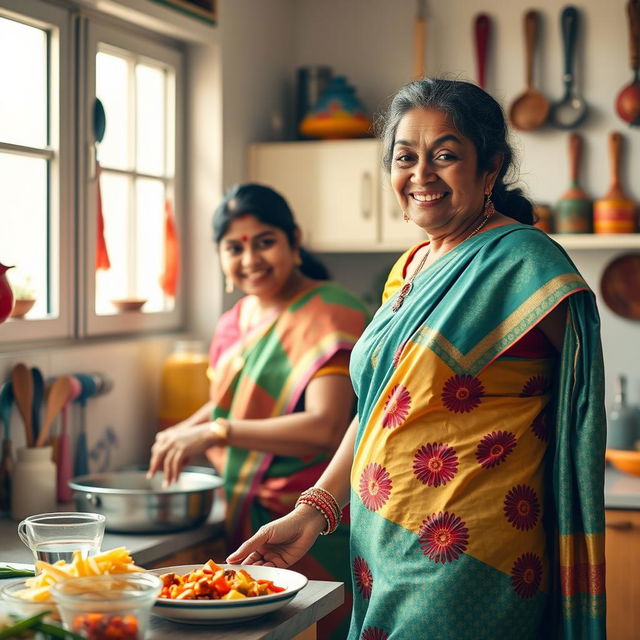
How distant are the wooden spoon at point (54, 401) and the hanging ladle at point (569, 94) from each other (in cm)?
176

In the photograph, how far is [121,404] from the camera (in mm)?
2818

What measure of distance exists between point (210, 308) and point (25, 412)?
936mm

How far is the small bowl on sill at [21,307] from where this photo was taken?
246 cm

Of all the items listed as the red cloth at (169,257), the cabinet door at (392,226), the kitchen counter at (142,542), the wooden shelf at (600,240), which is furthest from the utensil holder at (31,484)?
the wooden shelf at (600,240)

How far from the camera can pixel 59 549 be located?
141 cm

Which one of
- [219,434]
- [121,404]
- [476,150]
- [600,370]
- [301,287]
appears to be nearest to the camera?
[600,370]

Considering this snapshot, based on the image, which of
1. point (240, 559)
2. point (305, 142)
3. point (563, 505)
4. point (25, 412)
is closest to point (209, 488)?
point (25, 412)

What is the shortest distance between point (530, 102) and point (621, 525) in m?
1.39

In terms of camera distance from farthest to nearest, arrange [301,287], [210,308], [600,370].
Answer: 1. [210,308]
2. [301,287]
3. [600,370]

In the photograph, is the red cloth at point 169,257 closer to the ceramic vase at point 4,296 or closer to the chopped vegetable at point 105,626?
the ceramic vase at point 4,296

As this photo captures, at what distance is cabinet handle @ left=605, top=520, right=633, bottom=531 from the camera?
2605 millimetres

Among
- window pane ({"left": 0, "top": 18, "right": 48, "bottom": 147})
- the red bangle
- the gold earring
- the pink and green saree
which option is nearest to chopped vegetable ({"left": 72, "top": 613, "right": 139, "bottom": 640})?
the red bangle

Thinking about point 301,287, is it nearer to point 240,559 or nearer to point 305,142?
point 305,142

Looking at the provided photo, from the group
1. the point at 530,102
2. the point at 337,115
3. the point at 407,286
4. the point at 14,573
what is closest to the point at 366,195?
the point at 337,115
